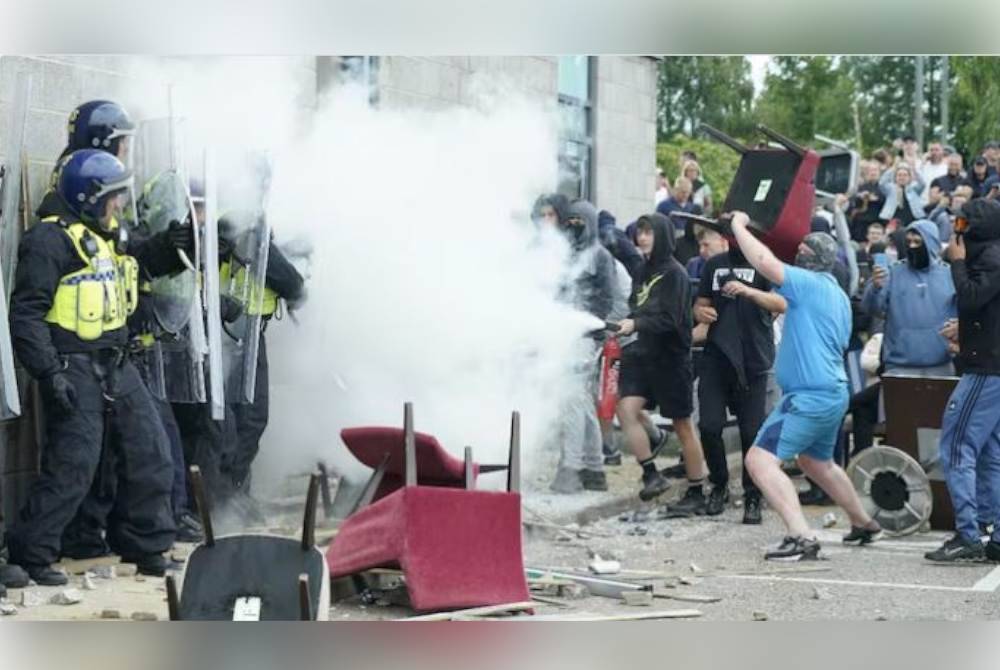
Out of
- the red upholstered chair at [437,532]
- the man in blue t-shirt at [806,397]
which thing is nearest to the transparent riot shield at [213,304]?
the red upholstered chair at [437,532]

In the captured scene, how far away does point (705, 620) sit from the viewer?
585 centimetres

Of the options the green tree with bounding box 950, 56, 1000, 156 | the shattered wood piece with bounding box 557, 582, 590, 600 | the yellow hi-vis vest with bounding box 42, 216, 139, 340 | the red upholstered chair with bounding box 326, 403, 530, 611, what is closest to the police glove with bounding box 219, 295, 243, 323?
the yellow hi-vis vest with bounding box 42, 216, 139, 340

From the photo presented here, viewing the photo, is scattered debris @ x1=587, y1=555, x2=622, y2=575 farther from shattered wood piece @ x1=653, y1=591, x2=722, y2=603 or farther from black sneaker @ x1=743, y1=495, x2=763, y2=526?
black sneaker @ x1=743, y1=495, x2=763, y2=526

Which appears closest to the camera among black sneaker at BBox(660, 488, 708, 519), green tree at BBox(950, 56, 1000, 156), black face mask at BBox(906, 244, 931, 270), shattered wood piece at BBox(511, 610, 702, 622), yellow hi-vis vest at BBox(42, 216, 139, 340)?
shattered wood piece at BBox(511, 610, 702, 622)

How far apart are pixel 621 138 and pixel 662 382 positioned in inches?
32.2

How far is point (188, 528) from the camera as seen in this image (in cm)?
605

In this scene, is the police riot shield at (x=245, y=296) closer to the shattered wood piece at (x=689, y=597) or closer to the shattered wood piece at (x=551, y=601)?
the shattered wood piece at (x=551, y=601)

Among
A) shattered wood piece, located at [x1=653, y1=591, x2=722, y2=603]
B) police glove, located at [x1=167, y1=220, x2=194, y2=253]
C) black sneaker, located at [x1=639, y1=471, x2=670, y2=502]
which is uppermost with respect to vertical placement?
police glove, located at [x1=167, y1=220, x2=194, y2=253]

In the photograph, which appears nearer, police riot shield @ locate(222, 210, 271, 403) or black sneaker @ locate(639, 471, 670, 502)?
police riot shield @ locate(222, 210, 271, 403)

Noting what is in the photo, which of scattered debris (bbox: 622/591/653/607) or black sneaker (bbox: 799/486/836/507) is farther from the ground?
black sneaker (bbox: 799/486/836/507)

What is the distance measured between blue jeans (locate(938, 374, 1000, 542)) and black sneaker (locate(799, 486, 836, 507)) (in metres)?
0.43

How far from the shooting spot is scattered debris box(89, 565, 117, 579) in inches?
243

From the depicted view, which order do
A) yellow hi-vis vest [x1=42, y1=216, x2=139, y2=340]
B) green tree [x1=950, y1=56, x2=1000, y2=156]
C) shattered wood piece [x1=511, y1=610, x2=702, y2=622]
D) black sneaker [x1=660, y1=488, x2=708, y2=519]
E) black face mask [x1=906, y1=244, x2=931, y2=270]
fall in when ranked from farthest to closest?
black face mask [x1=906, y1=244, x2=931, y2=270] < yellow hi-vis vest [x1=42, y1=216, x2=139, y2=340] < black sneaker [x1=660, y1=488, x2=708, y2=519] < green tree [x1=950, y1=56, x2=1000, y2=156] < shattered wood piece [x1=511, y1=610, x2=702, y2=622]

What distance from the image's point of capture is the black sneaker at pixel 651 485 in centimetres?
604
